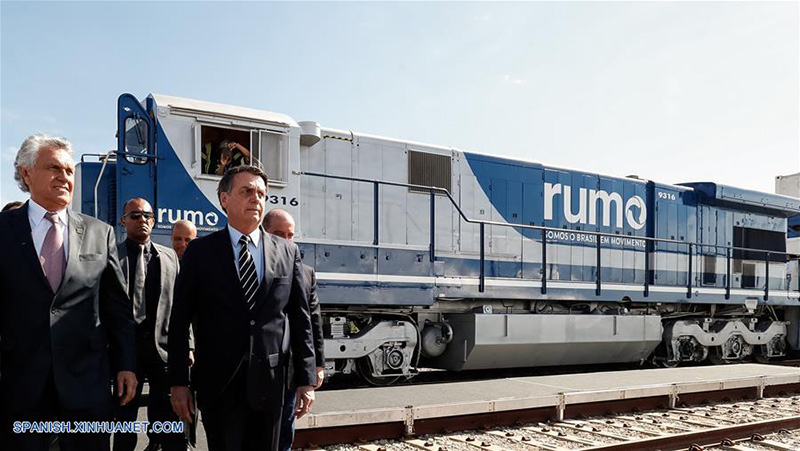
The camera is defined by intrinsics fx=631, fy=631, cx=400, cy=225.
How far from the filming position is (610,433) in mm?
6156

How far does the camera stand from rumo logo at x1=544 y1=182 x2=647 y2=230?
35.6ft

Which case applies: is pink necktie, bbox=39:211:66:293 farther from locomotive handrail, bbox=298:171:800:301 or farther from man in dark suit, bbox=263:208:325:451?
locomotive handrail, bbox=298:171:800:301

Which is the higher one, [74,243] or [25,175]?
[25,175]

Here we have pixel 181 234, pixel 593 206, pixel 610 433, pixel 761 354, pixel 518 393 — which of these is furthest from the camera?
pixel 761 354

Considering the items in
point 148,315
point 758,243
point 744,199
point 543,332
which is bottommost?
point 543,332

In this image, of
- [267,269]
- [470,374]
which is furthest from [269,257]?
[470,374]

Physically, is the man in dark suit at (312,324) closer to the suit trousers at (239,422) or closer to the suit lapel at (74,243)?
the suit trousers at (239,422)

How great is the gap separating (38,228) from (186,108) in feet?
14.4

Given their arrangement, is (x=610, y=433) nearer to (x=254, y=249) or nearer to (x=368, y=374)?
(x=368, y=374)

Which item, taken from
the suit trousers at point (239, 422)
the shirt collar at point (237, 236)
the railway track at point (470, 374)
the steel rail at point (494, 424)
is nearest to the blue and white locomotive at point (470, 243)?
the railway track at point (470, 374)

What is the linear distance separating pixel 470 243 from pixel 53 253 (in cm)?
732

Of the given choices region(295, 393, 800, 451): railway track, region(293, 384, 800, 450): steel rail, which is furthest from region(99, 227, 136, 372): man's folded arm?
region(295, 393, 800, 451): railway track

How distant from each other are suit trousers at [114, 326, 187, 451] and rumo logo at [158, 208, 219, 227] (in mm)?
3133

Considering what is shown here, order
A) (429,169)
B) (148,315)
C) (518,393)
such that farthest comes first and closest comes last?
(429,169)
(518,393)
(148,315)
